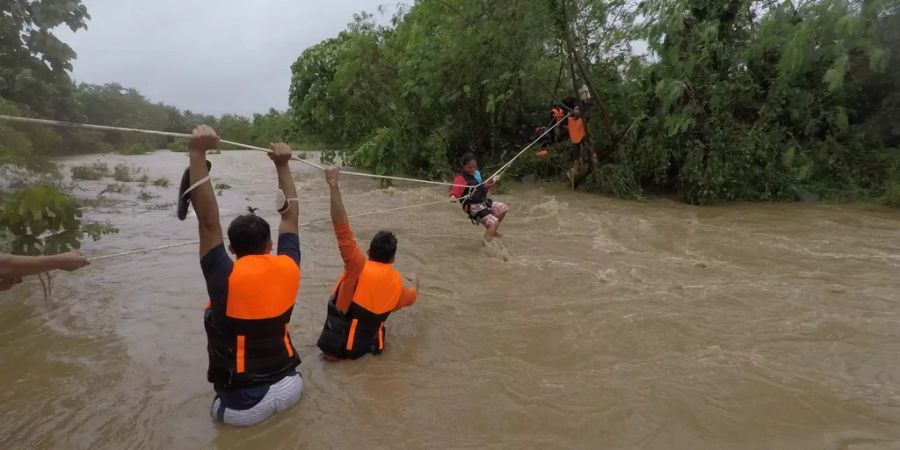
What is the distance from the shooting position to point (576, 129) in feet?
33.9

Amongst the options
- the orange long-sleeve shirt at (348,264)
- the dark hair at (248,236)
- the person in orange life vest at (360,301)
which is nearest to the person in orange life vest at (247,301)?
the dark hair at (248,236)

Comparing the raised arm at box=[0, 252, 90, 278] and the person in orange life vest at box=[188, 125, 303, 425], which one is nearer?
the raised arm at box=[0, 252, 90, 278]

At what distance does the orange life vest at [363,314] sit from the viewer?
3643mm

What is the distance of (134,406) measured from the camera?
3227 mm

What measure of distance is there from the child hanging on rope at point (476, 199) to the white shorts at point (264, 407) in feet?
13.5

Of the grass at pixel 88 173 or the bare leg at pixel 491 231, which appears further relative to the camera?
the grass at pixel 88 173

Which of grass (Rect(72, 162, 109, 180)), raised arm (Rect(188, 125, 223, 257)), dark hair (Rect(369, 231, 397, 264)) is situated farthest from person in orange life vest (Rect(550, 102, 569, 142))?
grass (Rect(72, 162, 109, 180))

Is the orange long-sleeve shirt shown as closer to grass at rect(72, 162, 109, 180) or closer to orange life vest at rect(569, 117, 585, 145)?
orange life vest at rect(569, 117, 585, 145)

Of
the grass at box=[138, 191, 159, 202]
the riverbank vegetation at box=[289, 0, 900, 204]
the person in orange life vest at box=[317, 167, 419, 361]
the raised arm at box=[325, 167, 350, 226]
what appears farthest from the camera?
the grass at box=[138, 191, 159, 202]

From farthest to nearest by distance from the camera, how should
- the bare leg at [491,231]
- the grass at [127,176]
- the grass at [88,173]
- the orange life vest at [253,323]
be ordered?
the grass at [127,176] → the grass at [88,173] → the bare leg at [491,231] → the orange life vest at [253,323]

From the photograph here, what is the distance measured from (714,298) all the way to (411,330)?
8.26 ft

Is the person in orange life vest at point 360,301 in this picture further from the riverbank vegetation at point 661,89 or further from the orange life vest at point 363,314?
the riverbank vegetation at point 661,89

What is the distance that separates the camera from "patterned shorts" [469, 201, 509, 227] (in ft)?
22.7

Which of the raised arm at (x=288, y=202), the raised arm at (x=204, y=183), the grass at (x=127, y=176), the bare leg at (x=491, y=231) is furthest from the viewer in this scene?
the grass at (x=127, y=176)
